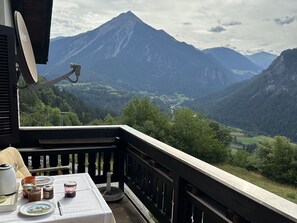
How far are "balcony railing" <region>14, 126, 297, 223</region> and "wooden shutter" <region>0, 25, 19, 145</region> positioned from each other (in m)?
0.48

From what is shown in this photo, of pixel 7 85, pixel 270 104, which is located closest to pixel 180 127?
pixel 7 85

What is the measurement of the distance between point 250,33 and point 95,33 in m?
152

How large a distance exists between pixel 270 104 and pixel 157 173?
82.5 meters

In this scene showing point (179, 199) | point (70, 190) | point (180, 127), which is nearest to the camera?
point (70, 190)

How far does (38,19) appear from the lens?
4.39 meters

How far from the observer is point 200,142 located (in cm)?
3147

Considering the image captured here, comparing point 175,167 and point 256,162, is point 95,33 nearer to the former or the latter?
point 256,162

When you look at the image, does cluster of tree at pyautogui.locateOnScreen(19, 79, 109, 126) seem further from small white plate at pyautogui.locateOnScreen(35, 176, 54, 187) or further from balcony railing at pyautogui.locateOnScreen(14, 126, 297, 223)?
small white plate at pyautogui.locateOnScreen(35, 176, 54, 187)

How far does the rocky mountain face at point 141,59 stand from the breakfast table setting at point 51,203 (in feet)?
449

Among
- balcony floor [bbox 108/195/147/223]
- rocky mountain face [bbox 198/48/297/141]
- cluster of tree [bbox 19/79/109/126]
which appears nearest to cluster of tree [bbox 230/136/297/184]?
cluster of tree [bbox 19/79/109/126]

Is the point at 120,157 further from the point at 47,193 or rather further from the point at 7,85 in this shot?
the point at 47,193

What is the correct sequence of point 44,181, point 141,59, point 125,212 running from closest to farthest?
point 44,181 < point 125,212 < point 141,59

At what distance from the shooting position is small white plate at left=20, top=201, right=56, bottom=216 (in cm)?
150

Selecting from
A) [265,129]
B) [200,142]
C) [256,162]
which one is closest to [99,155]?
[200,142]
